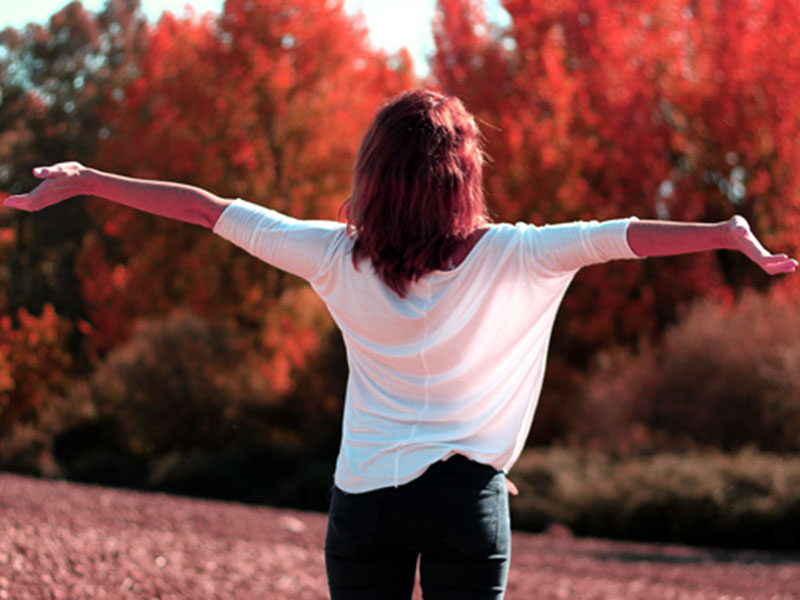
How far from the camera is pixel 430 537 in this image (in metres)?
2.01

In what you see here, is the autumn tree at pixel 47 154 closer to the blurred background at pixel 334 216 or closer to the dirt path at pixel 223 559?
the blurred background at pixel 334 216

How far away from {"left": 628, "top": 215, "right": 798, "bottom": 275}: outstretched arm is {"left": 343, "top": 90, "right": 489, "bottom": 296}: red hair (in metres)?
0.33

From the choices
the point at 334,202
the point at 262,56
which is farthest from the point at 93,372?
the point at 262,56

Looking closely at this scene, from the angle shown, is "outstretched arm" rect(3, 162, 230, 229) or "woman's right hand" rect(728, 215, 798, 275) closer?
"woman's right hand" rect(728, 215, 798, 275)

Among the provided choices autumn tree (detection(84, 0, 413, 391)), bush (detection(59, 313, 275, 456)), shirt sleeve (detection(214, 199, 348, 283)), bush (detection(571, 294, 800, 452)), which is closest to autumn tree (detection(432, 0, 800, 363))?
autumn tree (detection(84, 0, 413, 391))

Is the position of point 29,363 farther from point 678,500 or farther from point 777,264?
point 777,264

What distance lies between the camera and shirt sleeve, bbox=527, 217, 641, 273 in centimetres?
205

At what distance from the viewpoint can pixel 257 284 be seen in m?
21.6

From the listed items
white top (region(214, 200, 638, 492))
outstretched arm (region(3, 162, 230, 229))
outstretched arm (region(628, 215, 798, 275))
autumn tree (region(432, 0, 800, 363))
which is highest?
autumn tree (region(432, 0, 800, 363))

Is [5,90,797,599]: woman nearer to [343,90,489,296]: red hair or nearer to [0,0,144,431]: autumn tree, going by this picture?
[343,90,489,296]: red hair

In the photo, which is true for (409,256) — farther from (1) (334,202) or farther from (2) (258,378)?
(1) (334,202)

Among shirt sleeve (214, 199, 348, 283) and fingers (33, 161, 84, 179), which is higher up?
fingers (33, 161, 84, 179)

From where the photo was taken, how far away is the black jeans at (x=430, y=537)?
2014 mm

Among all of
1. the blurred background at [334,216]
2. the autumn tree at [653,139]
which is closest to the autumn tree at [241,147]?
the blurred background at [334,216]
